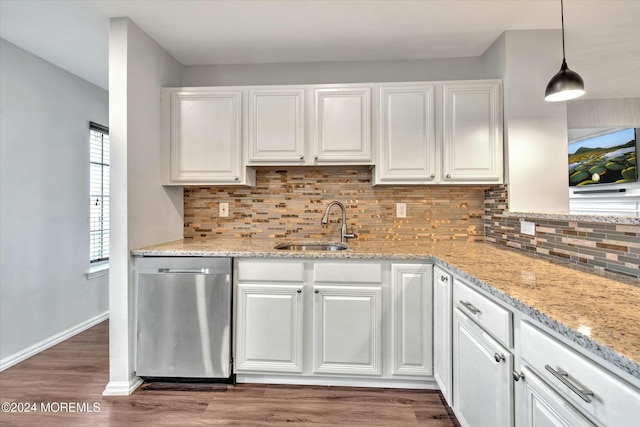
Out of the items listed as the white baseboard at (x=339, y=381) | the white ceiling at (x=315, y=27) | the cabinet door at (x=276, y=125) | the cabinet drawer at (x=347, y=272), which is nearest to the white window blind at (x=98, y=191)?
the white ceiling at (x=315, y=27)

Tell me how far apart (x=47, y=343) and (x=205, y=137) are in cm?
218

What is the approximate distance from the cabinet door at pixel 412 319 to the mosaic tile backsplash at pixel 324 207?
664 mm

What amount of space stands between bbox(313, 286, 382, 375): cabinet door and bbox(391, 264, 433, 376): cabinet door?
114mm

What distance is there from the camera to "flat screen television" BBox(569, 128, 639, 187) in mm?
2629

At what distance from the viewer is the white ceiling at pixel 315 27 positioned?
198cm

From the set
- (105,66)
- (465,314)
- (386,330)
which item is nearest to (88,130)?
(105,66)

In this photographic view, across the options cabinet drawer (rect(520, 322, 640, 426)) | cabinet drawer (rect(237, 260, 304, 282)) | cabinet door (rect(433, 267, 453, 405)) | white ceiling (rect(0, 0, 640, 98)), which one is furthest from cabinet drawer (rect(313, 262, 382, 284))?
white ceiling (rect(0, 0, 640, 98))

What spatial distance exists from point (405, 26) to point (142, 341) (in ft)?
8.98

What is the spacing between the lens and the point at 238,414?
1.87 metres

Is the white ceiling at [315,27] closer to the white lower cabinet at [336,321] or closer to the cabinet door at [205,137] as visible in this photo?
the cabinet door at [205,137]

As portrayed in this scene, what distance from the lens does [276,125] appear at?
2.45 m

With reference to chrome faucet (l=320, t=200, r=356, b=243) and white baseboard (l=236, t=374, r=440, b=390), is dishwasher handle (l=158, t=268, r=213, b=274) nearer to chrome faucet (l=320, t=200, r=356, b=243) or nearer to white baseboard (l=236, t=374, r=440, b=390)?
white baseboard (l=236, t=374, r=440, b=390)

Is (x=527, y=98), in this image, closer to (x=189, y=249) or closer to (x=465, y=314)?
(x=465, y=314)

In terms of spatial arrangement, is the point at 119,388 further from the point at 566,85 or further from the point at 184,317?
the point at 566,85
